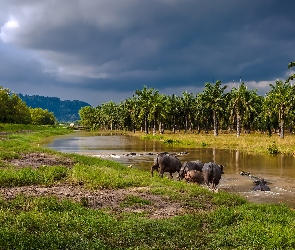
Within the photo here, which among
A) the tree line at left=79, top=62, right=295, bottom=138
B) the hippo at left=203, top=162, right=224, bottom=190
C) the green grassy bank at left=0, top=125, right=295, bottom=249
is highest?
the tree line at left=79, top=62, right=295, bottom=138

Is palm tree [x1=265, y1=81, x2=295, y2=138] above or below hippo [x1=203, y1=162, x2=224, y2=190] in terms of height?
above

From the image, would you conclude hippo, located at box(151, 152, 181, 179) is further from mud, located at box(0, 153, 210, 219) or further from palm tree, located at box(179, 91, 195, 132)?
palm tree, located at box(179, 91, 195, 132)

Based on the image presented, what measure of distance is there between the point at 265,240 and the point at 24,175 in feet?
45.5

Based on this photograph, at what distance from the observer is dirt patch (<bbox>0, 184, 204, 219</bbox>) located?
13.9 m

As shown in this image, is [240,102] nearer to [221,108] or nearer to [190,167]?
[221,108]

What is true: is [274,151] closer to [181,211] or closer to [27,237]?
[181,211]

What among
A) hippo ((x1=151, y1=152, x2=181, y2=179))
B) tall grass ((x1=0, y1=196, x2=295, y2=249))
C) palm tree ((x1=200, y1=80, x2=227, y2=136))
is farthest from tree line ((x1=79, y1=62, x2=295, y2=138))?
tall grass ((x1=0, y1=196, x2=295, y2=249))

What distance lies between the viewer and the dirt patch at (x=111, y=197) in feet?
45.6

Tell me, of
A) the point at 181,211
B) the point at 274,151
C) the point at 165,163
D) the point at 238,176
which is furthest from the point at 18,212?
the point at 274,151

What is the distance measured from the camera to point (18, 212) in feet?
40.7

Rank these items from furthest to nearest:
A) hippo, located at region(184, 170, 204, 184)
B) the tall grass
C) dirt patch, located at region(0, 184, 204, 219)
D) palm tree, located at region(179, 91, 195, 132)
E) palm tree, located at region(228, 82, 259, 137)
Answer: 1. palm tree, located at region(179, 91, 195, 132)
2. palm tree, located at region(228, 82, 259, 137)
3. hippo, located at region(184, 170, 204, 184)
4. dirt patch, located at region(0, 184, 204, 219)
5. the tall grass

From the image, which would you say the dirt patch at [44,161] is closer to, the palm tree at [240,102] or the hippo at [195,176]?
the hippo at [195,176]

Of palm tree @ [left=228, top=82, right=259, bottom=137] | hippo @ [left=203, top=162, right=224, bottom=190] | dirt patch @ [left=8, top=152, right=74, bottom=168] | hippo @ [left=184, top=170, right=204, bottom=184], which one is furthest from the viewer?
palm tree @ [left=228, top=82, right=259, bottom=137]

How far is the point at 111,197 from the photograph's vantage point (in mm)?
15695
